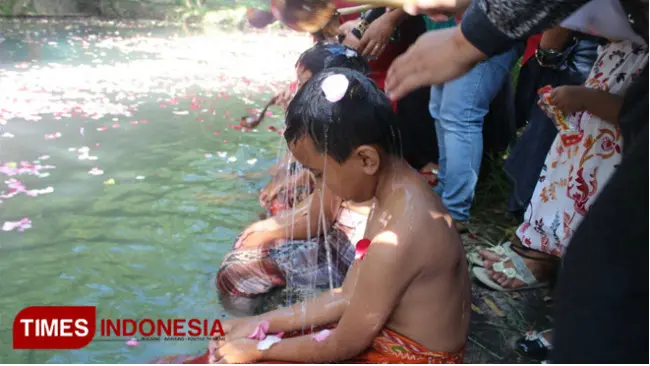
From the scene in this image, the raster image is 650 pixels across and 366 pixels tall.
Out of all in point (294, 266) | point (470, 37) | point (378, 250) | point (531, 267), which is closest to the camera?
point (470, 37)

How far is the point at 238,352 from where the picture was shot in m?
2.12

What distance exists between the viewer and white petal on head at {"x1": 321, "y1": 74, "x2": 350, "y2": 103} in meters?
1.97

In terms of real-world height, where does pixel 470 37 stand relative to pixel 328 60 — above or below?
above

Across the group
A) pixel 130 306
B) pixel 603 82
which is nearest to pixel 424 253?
pixel 603 82

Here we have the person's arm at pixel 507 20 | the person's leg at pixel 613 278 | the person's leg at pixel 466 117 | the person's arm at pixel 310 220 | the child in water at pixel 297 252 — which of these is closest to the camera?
the person's leg at pixel 613 278

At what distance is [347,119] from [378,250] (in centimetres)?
49

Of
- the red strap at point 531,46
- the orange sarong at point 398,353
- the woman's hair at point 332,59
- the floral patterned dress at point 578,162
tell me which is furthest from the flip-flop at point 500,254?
the red strap at point 531,46

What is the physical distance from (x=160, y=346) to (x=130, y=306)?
396 millimetres

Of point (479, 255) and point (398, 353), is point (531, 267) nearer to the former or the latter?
point (479, 255)

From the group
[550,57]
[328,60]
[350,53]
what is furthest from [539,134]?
[328,60]

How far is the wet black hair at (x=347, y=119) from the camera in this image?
1.97 m

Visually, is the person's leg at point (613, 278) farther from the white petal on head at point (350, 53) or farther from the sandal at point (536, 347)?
the white petal on head at point (350, 53)

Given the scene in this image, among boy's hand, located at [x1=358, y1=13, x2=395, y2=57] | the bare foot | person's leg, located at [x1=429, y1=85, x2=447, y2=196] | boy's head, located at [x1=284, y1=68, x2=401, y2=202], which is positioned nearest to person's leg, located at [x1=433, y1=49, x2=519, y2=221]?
person's leg, located at [x1=429, y1=85, x2=447, y2=196]

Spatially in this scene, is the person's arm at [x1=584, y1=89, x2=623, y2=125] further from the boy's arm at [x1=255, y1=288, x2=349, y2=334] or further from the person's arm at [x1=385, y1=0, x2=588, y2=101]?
the boy's arm at [x1=255, y1=288, x2=349, y2=334]
